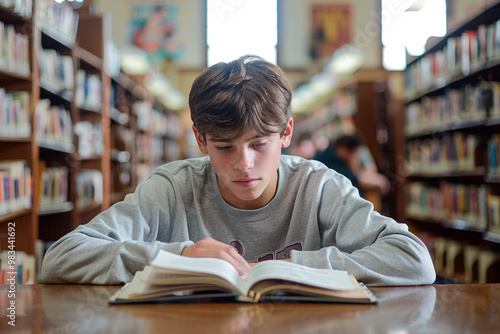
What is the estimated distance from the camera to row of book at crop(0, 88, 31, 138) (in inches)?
104

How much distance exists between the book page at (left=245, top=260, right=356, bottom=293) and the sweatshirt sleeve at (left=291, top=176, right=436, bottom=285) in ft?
0.27

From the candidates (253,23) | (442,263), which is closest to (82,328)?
(442,263)

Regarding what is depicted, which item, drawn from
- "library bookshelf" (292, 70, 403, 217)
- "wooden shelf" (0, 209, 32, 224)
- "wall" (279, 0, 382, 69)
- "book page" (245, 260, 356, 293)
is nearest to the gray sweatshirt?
"book page" (245, 260, 356, 293)

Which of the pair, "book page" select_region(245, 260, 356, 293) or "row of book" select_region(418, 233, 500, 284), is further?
"row of book" select_region(418, 233, 500, 284)

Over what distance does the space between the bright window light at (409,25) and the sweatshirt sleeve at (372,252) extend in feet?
8.98

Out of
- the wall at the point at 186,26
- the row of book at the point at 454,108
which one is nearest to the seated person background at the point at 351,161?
the row of book at the point at 454,108

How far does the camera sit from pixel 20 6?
274 cm

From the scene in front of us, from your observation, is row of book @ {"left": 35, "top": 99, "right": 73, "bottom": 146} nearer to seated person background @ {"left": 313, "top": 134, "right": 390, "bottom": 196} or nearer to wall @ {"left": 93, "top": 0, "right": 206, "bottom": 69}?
seated person background @ {"left": 313, "top": 134, "right": 390, "bottom": 196}

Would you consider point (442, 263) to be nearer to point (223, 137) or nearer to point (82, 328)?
point (223, 137)

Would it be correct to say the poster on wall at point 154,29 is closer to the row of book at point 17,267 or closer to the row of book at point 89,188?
the row of book at point 89,188

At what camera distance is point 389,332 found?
0.74 m

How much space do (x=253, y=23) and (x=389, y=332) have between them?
9.59m

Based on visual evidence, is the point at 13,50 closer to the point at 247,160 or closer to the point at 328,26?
the point at 247,160

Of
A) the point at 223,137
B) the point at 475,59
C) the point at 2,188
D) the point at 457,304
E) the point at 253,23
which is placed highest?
the point at 253,23
